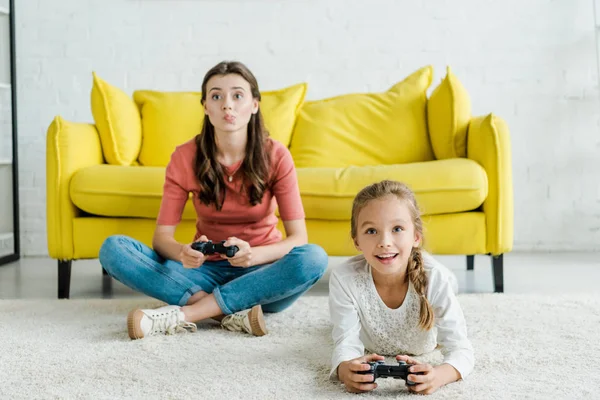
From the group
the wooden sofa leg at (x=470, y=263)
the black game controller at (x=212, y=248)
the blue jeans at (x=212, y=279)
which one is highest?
the black game controller at (x=212, y=248)

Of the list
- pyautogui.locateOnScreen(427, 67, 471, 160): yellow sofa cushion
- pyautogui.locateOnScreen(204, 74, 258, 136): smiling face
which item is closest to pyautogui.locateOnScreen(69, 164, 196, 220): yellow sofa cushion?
pyautogui.locateOnScreen(204, 74, 258, 136): smiling face

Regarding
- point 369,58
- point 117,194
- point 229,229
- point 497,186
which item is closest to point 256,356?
point 229,229

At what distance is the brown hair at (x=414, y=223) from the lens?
1.51 m

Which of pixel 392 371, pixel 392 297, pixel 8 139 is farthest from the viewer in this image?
pixel 8 139

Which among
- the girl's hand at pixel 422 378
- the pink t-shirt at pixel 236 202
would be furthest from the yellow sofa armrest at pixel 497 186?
the girl's hand at pixel 422 378

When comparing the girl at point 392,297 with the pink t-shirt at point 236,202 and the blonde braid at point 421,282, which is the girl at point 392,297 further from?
the pink t-shirt at point 236,202

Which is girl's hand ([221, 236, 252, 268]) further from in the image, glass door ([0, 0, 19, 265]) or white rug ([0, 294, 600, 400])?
glass door ([0, 0, 19, 265])

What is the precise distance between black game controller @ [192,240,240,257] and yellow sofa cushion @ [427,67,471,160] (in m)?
1.22

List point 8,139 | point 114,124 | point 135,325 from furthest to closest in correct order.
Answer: point 8,139
point 114,124
point 135,325

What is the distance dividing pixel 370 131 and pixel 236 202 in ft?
3.47

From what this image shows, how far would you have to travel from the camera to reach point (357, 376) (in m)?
1.35

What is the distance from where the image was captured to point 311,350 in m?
1.72

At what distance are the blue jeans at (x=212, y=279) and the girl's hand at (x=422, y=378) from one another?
0.66 meters

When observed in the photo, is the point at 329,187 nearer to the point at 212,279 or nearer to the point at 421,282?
the point at 212,279
